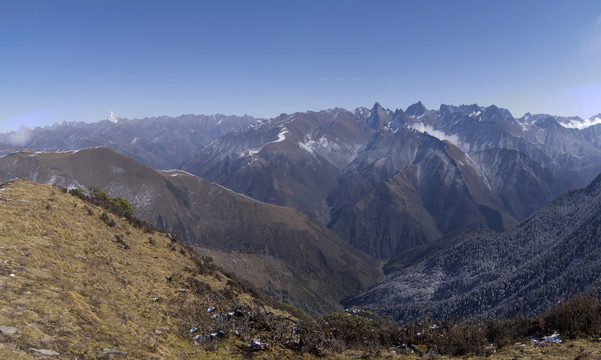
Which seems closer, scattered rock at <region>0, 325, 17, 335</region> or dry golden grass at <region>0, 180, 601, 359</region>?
scattered rock at <region>0, 325, 17, 335</region>

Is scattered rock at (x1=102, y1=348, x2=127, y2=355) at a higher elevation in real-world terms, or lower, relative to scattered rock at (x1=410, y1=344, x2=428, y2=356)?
higher

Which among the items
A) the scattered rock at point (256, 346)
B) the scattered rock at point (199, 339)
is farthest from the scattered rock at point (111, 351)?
the scattered rock at point (256, 346)

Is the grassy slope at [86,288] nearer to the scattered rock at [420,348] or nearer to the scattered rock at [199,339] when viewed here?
the scattered rock at [199,339]

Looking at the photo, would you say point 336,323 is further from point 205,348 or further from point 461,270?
point 461,270

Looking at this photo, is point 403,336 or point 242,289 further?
point 242,289

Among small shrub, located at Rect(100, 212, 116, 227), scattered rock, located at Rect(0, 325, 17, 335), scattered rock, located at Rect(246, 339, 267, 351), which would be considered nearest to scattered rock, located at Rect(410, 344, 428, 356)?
scattered rock, located at Rect(246, 339, 267, 351)

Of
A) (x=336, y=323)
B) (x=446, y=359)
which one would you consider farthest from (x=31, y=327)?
(x=446, y=359)

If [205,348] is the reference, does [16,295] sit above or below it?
above

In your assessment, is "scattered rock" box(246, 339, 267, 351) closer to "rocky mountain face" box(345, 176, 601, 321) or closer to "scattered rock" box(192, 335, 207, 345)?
"scattered rock" box(192, 335, 207, 345)

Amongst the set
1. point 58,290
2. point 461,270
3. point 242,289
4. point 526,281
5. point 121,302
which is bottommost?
point 461,270
